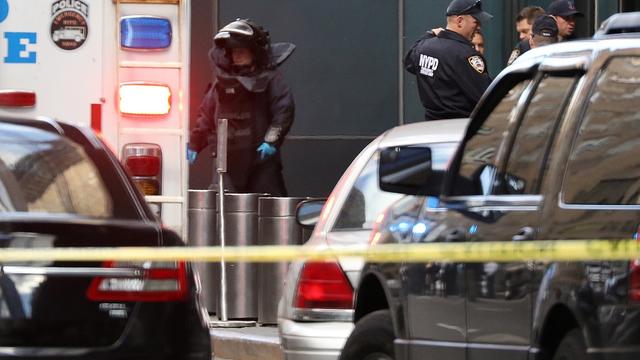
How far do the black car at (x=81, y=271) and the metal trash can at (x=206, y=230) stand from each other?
5.56 meters

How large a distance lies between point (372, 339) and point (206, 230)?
5.73 metres

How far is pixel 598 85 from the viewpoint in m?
5.53

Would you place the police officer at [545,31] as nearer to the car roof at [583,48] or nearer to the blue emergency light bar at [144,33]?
the blue emergency light bar at [144,33]

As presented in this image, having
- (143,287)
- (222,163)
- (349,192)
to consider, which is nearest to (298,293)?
(349,192)

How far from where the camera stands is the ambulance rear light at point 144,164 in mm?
10195

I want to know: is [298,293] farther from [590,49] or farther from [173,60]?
[590,49]

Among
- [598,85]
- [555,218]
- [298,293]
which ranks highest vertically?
[598,85]

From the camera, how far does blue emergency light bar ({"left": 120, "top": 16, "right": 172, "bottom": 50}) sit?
10.2 m

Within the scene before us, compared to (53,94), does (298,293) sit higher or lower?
lower

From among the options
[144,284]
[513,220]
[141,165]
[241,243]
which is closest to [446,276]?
[513,220]

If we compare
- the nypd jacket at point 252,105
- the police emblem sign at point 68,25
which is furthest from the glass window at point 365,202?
the nypd jacket at point 252,105

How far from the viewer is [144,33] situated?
1028 centimetres

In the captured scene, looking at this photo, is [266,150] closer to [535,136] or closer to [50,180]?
[50,180]

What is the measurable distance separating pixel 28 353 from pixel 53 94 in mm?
3915
